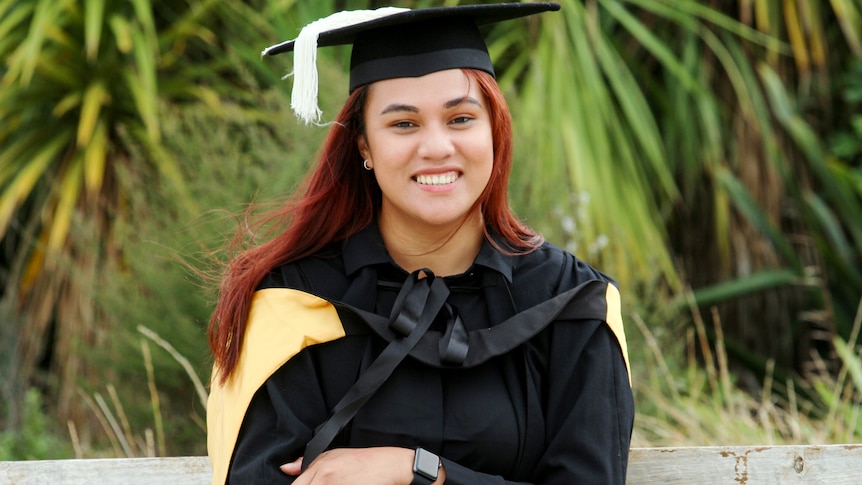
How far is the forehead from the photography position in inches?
85.8

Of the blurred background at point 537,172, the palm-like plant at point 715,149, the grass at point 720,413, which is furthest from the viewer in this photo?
the palm-like plant at point 715,149

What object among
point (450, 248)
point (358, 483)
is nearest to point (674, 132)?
point (450, 248)

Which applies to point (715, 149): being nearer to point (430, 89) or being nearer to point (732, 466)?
point (732, 466)

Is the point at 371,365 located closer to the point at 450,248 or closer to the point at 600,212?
the point at 450,248

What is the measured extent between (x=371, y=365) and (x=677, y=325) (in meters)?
3.20

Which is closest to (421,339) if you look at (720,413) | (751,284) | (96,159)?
(720,413)

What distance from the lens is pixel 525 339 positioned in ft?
7.14

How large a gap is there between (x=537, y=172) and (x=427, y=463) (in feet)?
9.17

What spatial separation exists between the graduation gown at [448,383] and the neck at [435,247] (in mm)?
83

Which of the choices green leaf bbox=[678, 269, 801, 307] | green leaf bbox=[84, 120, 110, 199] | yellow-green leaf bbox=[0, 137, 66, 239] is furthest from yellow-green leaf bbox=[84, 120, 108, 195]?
green leaf bbox=[678, 269, 801, 307]

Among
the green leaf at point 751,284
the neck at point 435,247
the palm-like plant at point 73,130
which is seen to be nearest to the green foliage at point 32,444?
the palm-like plant at point 73,130

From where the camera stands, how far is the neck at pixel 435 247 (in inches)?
92.8

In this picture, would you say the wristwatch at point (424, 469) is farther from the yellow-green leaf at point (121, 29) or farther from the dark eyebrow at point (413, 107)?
the yellow-green leaf at point (121, 29)

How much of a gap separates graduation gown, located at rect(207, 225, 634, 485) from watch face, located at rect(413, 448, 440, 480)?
3 cm
